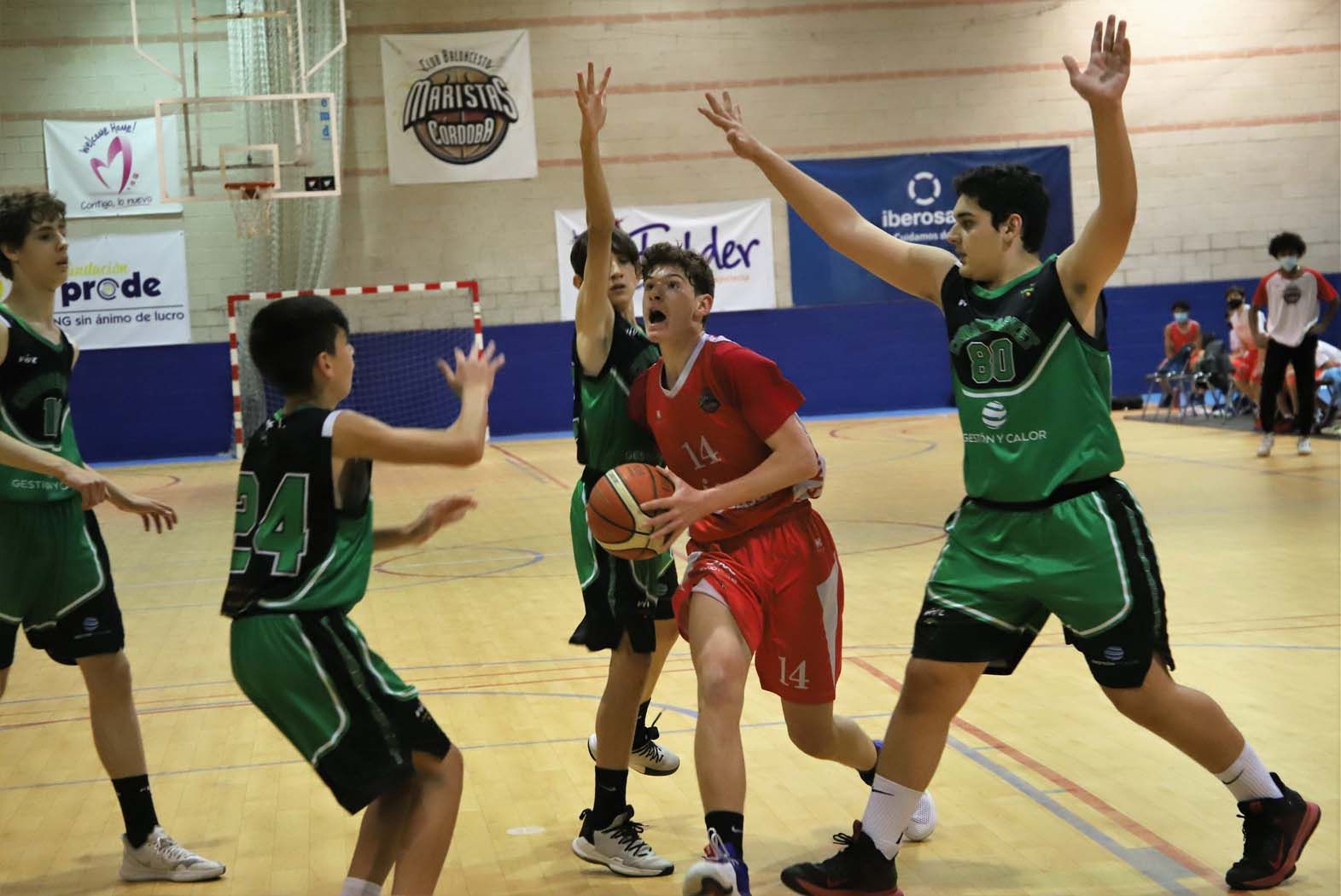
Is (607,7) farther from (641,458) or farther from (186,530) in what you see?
(641,458)

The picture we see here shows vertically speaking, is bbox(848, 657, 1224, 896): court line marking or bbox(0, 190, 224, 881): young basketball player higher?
bbox(0, 190, 224, 881): young basketball player

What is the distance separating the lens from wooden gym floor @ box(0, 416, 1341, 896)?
152 inches

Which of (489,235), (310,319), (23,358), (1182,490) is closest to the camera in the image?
(310,319)

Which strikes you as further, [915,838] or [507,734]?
[507,734]

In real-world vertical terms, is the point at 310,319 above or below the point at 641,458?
above

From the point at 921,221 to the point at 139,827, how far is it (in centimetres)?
1651

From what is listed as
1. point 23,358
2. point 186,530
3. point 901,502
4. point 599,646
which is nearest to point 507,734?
point 599,646

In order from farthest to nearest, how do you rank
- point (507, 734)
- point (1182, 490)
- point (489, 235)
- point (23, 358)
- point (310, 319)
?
point (489, 235)
point (1182, 490)
point (507, 734)
point (23, 358)
point (310, 319)

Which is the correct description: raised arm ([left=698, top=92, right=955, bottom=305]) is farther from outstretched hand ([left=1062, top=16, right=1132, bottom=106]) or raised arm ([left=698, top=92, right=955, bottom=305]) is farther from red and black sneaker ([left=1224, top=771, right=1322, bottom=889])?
red and black sneaker ([left=1224, top=771, right=1322, bottom=889])

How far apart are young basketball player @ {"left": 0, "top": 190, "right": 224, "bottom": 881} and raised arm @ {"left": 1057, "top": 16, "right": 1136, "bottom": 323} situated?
→ 238cm

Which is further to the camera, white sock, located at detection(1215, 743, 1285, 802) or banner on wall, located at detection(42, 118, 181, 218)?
banner on wall, located at detection(42, 118, 181, 218)

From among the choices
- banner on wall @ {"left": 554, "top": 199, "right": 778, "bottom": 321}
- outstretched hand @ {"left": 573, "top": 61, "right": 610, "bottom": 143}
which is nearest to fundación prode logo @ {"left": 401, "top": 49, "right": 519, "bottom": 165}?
banner on wall @ {"left": 554, "top": 199, "right": 778, "bottom": 321}

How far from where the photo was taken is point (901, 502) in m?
10.9

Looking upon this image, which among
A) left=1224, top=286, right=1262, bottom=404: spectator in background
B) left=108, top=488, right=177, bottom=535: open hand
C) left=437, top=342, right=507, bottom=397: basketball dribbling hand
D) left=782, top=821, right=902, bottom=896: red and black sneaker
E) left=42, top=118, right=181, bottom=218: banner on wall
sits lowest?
left=782, top=821, right=902, bottom=896: red and black sneaker
